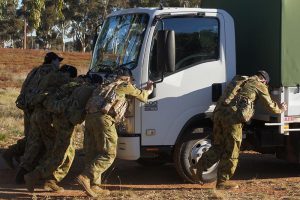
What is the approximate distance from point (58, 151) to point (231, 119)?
236 cm

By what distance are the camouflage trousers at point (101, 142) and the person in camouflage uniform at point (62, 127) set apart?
32cm

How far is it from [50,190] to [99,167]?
1.08 m

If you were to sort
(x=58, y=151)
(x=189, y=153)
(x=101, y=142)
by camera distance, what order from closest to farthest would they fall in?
(x=101, y=142) → (x=58, y=151) → (x=189, y=153)

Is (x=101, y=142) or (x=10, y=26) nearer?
(x=101, y=142)

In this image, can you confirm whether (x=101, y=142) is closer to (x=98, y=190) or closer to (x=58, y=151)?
(x=98, y=190)

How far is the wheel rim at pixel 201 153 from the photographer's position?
817 centimetres

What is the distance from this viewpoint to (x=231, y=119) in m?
7.55

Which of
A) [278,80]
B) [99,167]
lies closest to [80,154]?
[99,167]

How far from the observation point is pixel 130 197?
7492 millimetres

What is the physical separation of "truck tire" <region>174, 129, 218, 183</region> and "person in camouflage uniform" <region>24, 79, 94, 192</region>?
1494 mm

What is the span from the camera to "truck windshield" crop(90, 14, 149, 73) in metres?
7.90

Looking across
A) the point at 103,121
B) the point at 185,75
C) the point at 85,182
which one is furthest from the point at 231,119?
the point at 85,182

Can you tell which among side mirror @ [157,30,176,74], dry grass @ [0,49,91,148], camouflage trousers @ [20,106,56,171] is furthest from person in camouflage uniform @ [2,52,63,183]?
dry grass @ [0,49,91,148]

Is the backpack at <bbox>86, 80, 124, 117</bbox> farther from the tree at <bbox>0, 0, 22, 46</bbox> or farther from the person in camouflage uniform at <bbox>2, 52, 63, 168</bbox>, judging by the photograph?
the tree at <bbox>0, 0, 22, 46</bbox>
